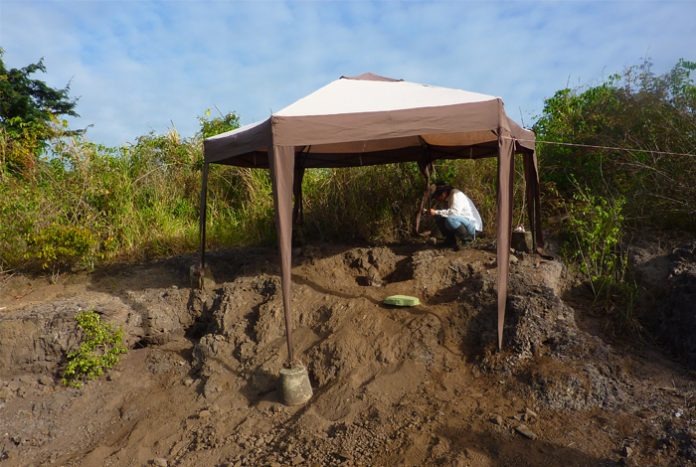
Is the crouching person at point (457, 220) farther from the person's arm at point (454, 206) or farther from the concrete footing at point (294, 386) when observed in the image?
the concrete footing at point (294, 386)

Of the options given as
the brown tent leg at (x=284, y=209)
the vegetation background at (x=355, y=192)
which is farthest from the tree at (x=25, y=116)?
the brown tent leg at (x=284, y=209)

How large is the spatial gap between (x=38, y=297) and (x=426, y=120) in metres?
5.00

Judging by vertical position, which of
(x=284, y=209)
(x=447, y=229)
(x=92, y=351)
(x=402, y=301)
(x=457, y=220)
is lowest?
(x=92, y=351)

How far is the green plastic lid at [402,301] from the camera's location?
4.71 m

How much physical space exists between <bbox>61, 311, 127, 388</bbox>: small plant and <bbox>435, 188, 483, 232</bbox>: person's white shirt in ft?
12.2

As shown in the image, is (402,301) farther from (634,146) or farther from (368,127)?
(634,146)

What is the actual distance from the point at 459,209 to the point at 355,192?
7.01 feet

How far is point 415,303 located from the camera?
471 centimetres

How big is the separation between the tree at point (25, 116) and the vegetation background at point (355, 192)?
54mm

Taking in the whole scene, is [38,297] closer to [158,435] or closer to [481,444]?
[158,435]

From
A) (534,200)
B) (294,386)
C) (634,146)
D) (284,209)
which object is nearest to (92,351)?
(294,386)

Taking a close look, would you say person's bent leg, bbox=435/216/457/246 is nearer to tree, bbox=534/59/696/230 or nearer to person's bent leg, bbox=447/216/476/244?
person's bent leg, bbox=447/216/476/244

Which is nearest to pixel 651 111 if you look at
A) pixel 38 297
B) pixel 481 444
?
pixel 481 444

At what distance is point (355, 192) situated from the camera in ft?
25.2
